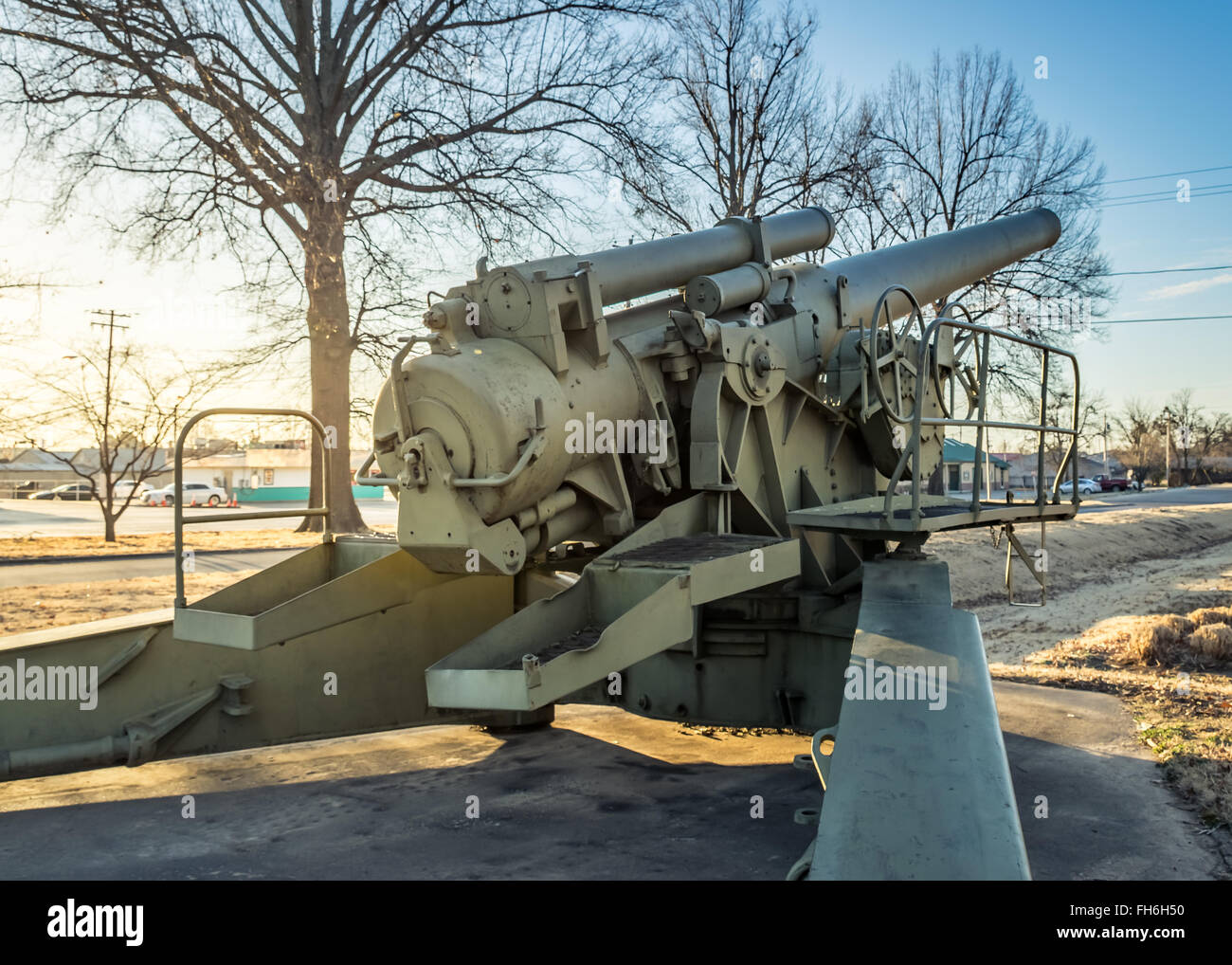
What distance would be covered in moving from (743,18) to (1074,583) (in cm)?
1083

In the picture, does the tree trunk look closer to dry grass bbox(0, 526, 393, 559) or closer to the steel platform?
dry grass bbox(0, 526, 393, 559)

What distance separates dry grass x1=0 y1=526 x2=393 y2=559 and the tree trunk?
7.45 ft

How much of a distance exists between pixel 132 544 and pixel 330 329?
805 centimetres

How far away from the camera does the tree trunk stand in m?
14.6

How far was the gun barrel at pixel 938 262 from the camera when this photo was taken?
23.3 feet

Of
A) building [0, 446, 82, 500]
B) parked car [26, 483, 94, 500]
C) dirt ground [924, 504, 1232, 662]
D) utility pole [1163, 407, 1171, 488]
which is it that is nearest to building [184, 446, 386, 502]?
→ parked car [26, 483, 94, 500]

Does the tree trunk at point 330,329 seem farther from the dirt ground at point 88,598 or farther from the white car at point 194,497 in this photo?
the white car at point 194,497

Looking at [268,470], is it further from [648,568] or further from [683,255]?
[648,568]

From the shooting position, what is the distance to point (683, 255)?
5961 mm

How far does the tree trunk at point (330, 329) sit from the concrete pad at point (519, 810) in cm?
823

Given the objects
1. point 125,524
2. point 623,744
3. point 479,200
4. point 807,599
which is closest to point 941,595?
point 807,599

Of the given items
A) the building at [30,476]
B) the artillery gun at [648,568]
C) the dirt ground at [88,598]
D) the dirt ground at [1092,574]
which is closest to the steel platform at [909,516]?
the artillery gun at [648,568]

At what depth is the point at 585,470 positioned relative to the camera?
207 inches
